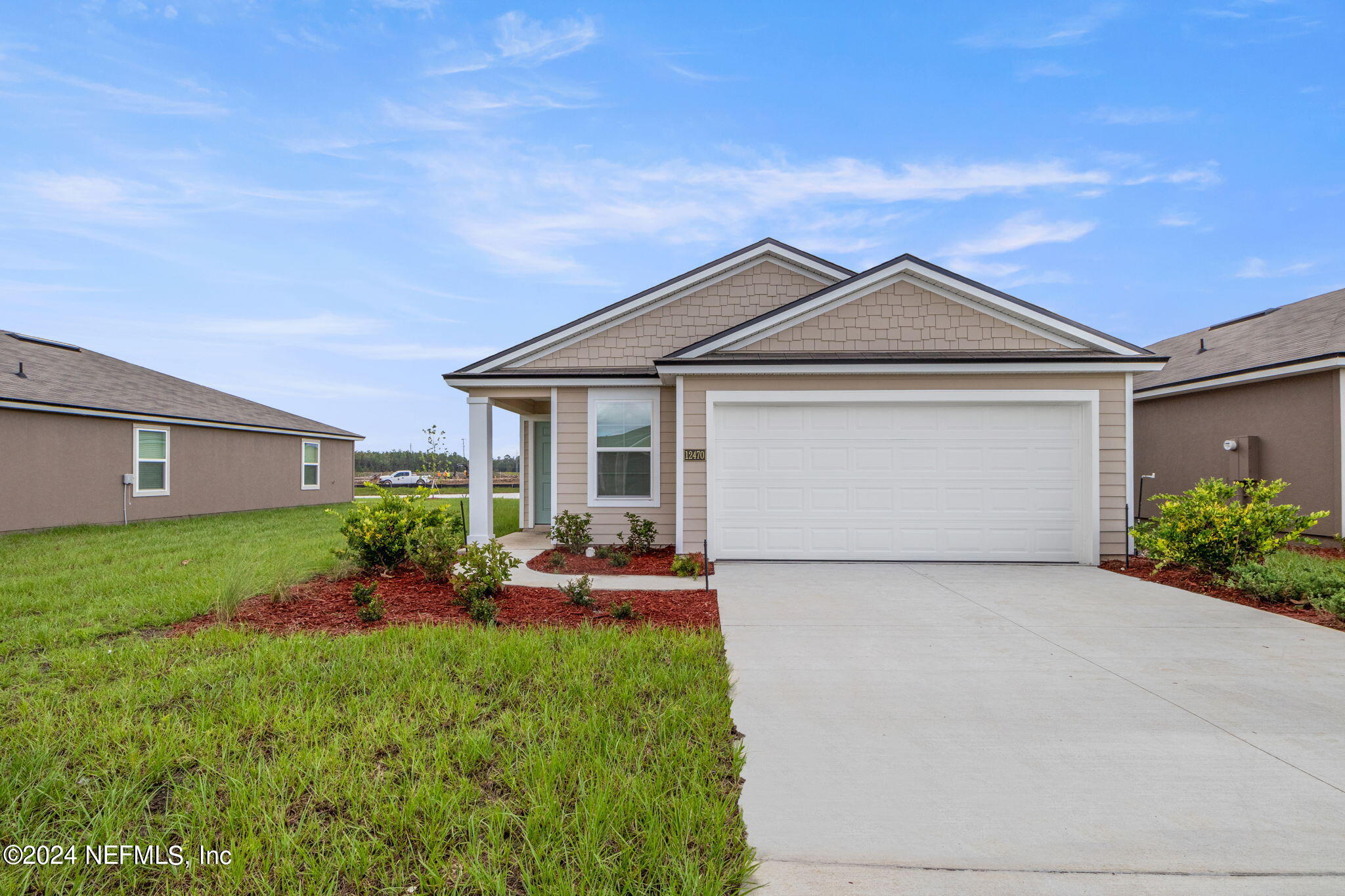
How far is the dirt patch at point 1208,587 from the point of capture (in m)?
5.91

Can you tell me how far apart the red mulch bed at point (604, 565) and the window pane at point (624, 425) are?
1976 millimetres

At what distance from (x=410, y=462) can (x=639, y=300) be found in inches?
1828

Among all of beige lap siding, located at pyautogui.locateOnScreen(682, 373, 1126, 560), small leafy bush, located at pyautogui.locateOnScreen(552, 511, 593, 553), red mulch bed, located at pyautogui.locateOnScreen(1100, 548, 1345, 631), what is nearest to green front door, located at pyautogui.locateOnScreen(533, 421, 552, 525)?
small leafy bush, located at pyautogui.locateOnScreen(552, 511, 593, 553)

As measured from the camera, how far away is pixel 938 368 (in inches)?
337

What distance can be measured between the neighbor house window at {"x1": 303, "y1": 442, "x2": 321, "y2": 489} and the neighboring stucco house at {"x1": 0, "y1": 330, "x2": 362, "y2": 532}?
2.1 inches

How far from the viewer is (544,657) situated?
4324 mm

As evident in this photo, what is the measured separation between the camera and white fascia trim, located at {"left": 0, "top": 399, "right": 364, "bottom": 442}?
12.1 metres

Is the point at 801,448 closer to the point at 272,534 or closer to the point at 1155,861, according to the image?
the point at 1155,861

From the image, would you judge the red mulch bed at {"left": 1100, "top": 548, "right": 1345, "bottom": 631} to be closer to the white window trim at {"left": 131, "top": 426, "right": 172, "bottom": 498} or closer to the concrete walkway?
the concrete walkway

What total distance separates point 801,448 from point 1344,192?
1957 cm

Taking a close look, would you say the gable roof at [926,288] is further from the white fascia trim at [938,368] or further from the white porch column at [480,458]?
the white porch column at [480,458]

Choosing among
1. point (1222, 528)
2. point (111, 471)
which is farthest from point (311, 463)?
point (1222, 528)

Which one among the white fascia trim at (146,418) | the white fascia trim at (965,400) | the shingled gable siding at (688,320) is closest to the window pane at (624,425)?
the shingled gable siding at (688,320)

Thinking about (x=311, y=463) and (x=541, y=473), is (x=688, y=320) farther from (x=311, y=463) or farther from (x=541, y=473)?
(x=311, y=463)
